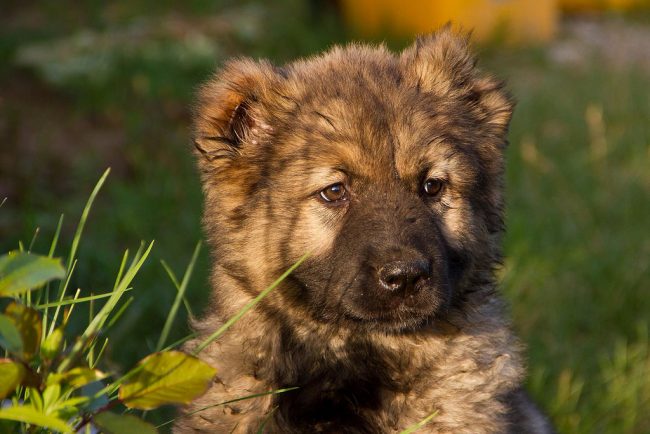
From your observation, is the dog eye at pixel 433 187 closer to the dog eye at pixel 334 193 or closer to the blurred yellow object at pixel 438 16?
the dog eye at pixel 334 193

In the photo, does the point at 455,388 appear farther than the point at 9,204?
No

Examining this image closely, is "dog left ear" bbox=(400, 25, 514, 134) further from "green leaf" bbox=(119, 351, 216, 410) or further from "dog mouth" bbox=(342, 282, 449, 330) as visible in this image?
"green leaf" bbox=(119, 351, 216, 410)

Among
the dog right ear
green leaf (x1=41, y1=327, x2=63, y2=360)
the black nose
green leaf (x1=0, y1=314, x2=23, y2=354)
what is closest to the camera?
green leaf (x1=0, y1=314, x2=23, y2=354)

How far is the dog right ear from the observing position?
3.21 metres

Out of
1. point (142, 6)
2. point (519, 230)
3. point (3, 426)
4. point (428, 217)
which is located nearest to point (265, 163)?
point (428, 217)

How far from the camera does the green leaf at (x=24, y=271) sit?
1.82 m

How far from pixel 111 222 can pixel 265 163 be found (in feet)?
9.60

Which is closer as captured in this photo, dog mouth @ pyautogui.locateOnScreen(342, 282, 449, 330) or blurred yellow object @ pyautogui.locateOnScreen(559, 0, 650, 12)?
dog mouth @ pyautogui.locateOnScreen(342, 282, 449, 330)

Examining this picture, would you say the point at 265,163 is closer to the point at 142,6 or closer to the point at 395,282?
the point at 395,282

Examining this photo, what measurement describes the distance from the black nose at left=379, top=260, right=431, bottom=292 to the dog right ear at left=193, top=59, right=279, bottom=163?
674 millimetres

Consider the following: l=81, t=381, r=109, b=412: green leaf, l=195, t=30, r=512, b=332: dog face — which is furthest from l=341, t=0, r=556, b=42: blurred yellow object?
l=81, t=381, r=109, b=412: green leaf

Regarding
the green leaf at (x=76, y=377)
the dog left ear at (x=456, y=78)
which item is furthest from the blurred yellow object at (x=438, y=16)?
the green leaf at (x=76, y=377)

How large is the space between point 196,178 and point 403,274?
3.91 m

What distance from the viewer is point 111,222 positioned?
19.4ft
